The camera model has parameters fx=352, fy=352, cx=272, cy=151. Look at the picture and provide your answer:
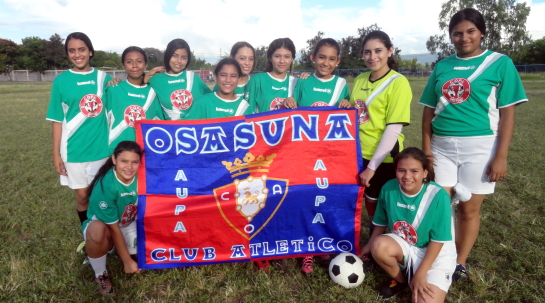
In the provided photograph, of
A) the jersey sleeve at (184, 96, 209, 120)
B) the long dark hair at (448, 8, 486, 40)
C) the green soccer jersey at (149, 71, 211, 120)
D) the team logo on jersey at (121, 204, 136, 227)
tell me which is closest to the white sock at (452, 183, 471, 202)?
the long dark hair at (448, 8, 486, 40)

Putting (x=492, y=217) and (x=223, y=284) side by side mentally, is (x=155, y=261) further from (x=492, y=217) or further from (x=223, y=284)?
(x=492, y=217)

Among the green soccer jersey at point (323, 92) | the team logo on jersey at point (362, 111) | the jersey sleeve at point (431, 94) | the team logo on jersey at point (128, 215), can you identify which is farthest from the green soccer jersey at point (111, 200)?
the jersey sleeve at point (431, 94)

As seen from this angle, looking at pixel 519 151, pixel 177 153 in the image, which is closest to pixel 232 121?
pixel 177 153

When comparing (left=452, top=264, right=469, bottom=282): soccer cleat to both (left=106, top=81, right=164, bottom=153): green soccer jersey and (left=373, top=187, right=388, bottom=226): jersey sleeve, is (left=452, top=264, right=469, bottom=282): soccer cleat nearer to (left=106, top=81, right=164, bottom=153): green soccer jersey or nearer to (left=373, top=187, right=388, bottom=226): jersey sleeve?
(left=373, top=187, right=388, bottom=226): jersey sleeve

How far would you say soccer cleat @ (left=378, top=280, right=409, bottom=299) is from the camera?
318cm

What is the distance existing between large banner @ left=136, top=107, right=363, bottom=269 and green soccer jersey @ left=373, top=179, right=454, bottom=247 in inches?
16.4

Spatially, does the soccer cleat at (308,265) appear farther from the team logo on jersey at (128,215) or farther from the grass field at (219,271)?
the team logo on jersey at (128,215)

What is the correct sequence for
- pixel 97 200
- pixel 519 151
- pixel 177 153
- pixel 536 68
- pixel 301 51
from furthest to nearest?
1. pixel 301 51
2. pixel 536 68
3. pixel 519 151
4. pixel 177 153
5. pixel 97 200

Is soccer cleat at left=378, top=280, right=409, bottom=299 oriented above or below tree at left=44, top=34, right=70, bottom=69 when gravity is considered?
below

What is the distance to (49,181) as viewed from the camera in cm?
646

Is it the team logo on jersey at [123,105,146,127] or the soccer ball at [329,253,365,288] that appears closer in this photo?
the soccer ball at [329,253,365,288]

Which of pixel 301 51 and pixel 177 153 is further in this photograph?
pixel 301 51

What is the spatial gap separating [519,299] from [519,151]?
6.02m

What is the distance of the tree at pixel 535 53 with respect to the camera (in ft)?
161
